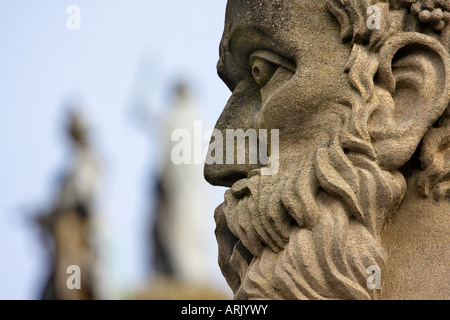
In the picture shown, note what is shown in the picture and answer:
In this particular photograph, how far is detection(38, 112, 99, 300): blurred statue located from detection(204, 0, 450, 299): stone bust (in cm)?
443

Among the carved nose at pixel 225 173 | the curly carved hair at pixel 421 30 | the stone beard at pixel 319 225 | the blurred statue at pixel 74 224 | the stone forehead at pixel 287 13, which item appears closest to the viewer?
the stone beard at pixel 319 225

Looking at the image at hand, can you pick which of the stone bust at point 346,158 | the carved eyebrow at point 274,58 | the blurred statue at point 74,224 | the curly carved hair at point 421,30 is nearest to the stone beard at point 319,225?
the stone bust at point 346,158

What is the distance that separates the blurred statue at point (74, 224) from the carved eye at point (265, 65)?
426 cm

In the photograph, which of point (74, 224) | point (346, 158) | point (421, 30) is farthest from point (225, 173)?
point (74, 224)

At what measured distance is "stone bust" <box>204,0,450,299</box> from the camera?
442 centimetres

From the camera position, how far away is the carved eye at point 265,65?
4887 millimetres

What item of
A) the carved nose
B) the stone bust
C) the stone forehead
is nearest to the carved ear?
the stone bust

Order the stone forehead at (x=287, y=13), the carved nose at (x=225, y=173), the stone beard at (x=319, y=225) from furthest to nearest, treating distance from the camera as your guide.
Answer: the carved nose at (x=225, y=173) < the stone forehead at (x=287, y=13) < the stone beard at (x=319, y=225)

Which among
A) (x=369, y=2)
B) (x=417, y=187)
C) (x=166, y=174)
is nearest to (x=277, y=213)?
(x=417, y=187)

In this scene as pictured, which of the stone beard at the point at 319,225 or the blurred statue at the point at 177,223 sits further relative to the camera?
the blurred statue at the point at 177,223

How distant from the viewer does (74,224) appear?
10.2 meters

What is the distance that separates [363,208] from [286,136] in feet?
1.82

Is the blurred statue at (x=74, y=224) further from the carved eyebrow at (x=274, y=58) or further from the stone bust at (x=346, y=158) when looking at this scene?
the stone bust at (x=346, y=158)

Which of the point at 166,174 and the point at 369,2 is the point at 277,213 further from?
the point at 166,174
